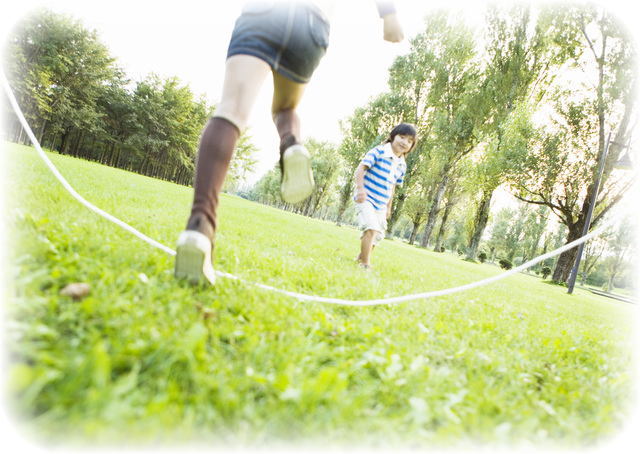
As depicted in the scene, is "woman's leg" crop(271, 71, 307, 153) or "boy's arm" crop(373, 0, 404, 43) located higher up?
"boy's arm" crop(373, 0, 404, 43)

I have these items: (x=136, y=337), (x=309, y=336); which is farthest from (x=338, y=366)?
(x=136, y=337)

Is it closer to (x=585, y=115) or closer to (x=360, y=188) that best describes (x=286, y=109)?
(x=360, y=188)

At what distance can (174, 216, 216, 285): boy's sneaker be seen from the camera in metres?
1.40

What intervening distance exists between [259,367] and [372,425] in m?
0.43

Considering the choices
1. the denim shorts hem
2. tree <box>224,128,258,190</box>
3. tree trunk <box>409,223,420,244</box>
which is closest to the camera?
the denim shorts hem

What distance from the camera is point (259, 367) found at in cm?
112

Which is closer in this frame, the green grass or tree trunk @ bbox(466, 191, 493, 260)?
the green grass

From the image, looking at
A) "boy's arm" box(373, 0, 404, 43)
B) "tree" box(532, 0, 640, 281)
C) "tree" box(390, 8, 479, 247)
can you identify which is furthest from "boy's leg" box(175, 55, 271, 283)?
"tree" box(390, 8, 479, 247)

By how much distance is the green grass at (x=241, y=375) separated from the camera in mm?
732

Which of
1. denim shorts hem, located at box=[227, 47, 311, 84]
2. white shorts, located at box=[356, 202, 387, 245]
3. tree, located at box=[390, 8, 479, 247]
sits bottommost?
white shorts, located at box=[356, 202, 387, 245]

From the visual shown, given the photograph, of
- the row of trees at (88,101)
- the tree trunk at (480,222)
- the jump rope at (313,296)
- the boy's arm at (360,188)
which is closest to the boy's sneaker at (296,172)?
the jump rope at (313,296)

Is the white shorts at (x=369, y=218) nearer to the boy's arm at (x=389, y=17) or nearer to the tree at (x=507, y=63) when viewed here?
the boy's arm at (x=389, y=17)

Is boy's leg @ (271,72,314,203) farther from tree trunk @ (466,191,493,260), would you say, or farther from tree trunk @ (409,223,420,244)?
tree trunk @ (409,223,420,244)

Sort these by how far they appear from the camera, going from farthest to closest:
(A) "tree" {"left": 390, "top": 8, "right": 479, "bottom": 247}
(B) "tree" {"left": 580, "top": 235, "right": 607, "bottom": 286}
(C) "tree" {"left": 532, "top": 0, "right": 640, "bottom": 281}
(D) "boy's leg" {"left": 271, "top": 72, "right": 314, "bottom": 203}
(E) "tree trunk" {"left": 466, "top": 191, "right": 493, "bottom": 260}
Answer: (B) "tree" {"left": 580, "top": 235, "right": 607, "bottom": 286}
(A) "tree" {"left": 390, "top": 8, "right": 479, "bottom": 247}
(E) "tree trunk" {"left": 466, "top": 191, "right": 493, "bottom": 260}
(C) "tree" {"left": 532, "top": 0, "right": 640, "bottom": 281}
(D) "boy's leg" {"left": 271, "top": 72, "right": 314, "bottom": 203}
